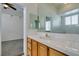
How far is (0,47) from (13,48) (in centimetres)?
15

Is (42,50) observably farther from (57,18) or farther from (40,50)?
(57,18)

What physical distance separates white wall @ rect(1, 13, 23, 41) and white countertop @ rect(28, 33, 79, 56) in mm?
186

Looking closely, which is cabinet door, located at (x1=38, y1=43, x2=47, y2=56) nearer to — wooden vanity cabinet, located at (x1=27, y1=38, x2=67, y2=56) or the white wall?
wooden vanity cabinet, located at (x1=27, y1=38, x2=67, y2=56)

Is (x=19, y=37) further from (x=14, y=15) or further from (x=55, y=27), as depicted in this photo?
(x=55, y=27)

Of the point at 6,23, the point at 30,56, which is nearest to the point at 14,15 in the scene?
the point at 6,23

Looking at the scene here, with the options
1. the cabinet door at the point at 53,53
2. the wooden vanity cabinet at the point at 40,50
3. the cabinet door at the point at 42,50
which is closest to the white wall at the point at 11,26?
the wooden vanity cabinet at the point at 40,50

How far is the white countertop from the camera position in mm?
909

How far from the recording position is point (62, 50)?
906 mm

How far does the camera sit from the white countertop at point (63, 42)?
0.91m

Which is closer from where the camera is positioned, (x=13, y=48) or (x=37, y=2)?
(x=37, y=2)

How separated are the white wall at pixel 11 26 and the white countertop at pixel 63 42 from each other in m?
0.19

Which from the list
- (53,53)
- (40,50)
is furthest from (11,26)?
(53,53)

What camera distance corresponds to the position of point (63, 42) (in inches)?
41.9

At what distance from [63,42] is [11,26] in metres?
0.60
